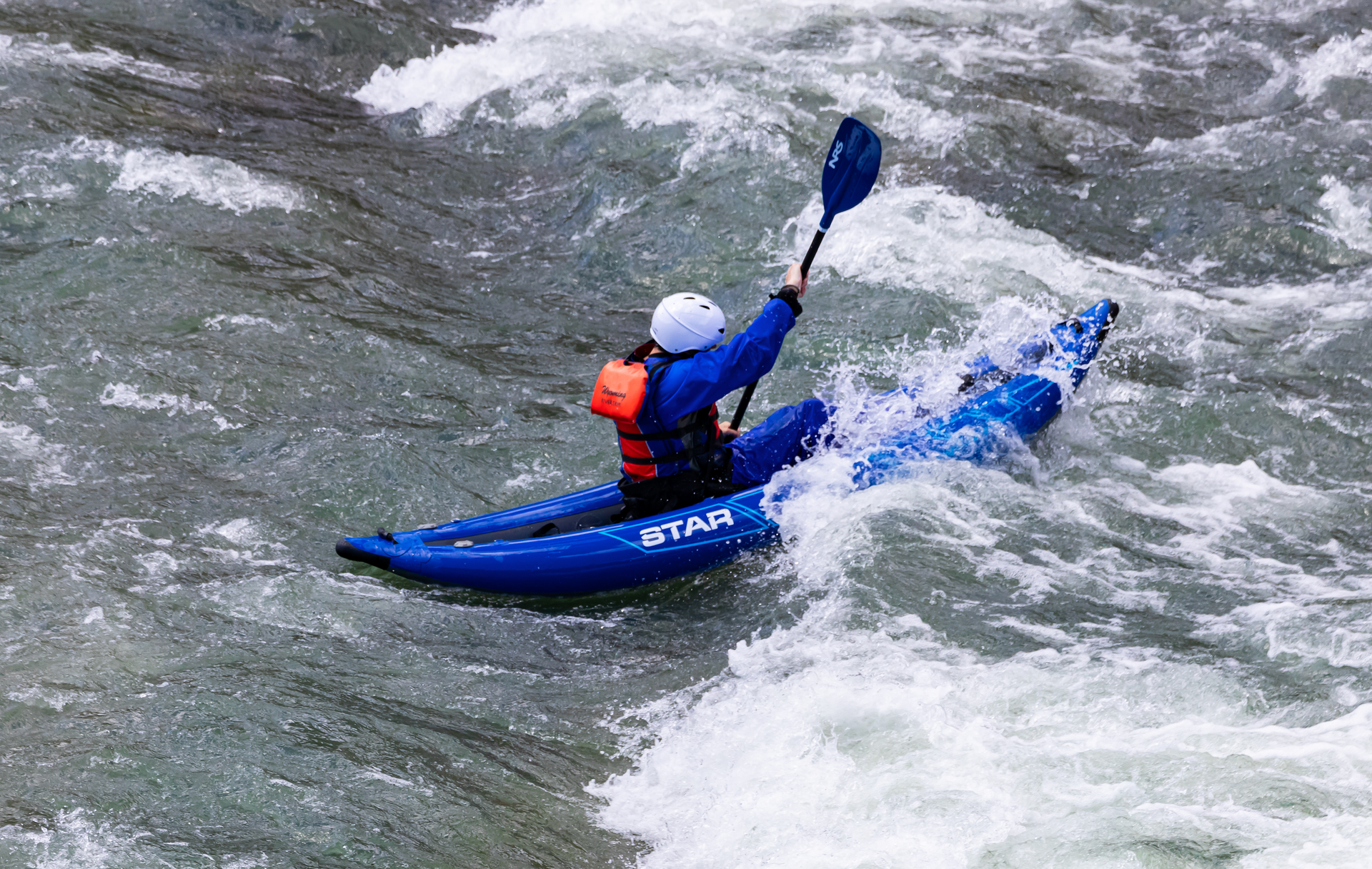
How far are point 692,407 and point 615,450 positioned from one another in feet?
4.78

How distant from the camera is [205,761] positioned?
3461 millimetres

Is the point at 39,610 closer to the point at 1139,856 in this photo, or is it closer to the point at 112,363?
the point at 112,363

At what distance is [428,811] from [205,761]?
2.26ft

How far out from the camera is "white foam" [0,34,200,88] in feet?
28.9

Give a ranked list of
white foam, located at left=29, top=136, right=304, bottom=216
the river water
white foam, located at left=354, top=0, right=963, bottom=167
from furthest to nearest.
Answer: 1. white foam, located at left=354, top=0, right=963, bottom=167
2. white foam, located at left=29, top=136, right=304, bottom=216
3. the river water

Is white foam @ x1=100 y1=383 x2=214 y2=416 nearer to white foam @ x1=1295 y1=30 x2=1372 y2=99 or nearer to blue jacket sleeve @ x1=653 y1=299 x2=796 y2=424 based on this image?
blue jacket sleeve @ x1=653 y1=299 x2=796 y2=424

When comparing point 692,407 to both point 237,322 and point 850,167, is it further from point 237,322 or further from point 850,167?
point 237,322

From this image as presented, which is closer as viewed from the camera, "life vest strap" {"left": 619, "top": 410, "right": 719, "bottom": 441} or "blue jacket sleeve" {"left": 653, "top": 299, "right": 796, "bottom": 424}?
"blue jacket sleeve" {"left": 653, "top": 299, "right": 796, "bottom": 424}

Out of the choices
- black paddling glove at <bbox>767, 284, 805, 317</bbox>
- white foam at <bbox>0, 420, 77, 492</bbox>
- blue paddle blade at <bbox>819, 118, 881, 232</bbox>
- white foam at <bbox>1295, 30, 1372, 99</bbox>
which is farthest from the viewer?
white foam at <bbox>1295, 30, 1372, 99</bbox>

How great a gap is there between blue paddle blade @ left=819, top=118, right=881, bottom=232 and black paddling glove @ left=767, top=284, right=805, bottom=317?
901mm

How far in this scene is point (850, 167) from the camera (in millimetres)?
5449

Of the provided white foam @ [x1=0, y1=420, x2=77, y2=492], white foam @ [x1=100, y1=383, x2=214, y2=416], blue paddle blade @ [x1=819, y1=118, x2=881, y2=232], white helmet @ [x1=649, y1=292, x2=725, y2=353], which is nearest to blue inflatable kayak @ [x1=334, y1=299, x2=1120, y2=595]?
white helmet @ [x1=649, y1=292, x2=725, y2=353]

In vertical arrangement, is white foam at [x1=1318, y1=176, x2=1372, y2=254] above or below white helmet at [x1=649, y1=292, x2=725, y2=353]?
above

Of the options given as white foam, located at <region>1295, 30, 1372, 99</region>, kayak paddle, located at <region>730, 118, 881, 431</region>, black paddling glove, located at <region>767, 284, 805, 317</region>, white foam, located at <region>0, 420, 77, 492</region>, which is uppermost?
white foam, located at <region>1295, 30, 1372, 99</region>
